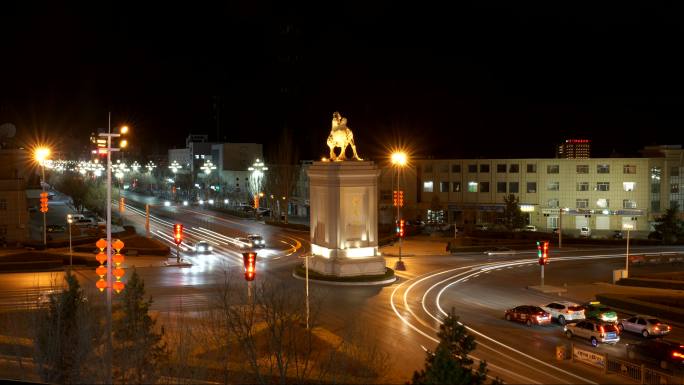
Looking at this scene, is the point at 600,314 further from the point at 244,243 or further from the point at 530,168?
the point at 530,168

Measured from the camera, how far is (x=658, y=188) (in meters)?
69.8

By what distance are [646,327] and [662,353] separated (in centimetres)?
463

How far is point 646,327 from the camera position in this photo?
27016mm

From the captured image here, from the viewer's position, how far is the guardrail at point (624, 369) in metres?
20.0

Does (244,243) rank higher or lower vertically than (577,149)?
lower

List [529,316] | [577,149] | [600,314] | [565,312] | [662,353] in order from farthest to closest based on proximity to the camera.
→ [577,149], [565,312], [529,316], [600,314], [662,353]

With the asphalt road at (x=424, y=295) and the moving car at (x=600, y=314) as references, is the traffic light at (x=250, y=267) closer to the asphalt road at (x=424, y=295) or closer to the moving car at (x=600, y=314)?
the asphalt road at (x=424, y=295)

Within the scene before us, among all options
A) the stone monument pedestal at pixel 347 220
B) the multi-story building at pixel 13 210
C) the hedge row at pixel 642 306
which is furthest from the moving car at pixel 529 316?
the multi-story building at pixel 13 210

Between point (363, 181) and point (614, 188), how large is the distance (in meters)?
42.8

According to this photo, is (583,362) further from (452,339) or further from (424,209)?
(424,209)

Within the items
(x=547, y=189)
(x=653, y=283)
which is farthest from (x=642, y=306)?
(x=547, y=189)

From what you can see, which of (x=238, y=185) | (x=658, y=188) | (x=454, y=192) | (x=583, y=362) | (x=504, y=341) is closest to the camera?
(x=583, y=362)

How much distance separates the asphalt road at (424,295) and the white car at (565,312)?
88cm

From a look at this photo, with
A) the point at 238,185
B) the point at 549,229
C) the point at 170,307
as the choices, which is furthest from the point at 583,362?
the point at 238,185
